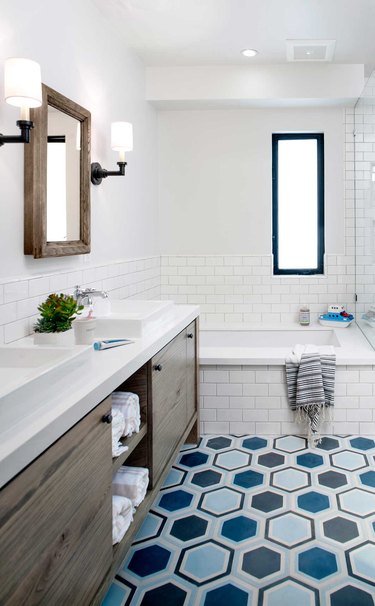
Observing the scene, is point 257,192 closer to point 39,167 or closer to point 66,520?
point 39,167

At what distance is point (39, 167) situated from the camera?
8.11 feet

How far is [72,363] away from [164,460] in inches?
45.1

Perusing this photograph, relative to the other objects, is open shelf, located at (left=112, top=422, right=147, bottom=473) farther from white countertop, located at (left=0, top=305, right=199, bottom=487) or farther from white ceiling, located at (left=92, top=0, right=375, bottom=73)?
white ceiling, located at (left=92, top=0, right=375, bottom=73)

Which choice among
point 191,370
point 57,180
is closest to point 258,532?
point 191,370

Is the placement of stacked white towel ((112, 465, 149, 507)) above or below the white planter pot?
below

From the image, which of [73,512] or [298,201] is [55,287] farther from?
[298,201]

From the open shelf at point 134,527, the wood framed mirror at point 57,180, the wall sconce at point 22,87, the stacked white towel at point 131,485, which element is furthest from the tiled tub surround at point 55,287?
the open shelf at point 134,527

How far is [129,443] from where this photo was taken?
212 centimetres

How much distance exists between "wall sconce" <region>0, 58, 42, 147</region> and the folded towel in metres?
1.41

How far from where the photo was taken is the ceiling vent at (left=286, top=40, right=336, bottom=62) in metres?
4.02

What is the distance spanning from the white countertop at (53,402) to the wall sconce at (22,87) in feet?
2.93

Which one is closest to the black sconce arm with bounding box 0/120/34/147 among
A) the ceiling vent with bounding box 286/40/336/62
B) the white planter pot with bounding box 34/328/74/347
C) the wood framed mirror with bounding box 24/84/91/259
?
the wood framed mirror with bounding box 24/84/91/259

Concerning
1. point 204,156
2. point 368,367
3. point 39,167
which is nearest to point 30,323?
point 39,167

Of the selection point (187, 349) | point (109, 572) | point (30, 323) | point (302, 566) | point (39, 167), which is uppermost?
point (39, 167)
